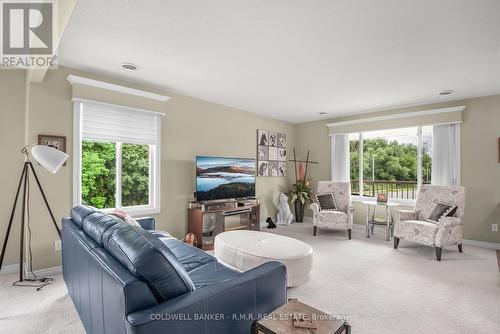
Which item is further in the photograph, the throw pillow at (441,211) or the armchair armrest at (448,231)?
the throw pillow at (441,211)

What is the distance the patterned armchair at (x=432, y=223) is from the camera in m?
3.50

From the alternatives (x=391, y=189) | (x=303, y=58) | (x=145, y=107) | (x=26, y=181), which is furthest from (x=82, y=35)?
(x=391, y=189)

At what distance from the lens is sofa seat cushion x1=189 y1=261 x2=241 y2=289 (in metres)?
1.85

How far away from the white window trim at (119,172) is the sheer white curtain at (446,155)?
463 cm

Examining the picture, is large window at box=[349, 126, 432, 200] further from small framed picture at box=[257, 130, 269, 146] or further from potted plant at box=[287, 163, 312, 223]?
small framed picture at box=[257, 130, 269, 146]

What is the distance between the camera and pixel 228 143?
4.89m

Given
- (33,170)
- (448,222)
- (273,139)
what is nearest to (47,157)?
(33,170)

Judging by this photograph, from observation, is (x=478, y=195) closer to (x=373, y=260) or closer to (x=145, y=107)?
(x=373, y=260)

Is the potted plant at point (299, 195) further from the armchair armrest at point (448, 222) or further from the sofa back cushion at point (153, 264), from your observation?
the sofa back cushion at point (153, 264)

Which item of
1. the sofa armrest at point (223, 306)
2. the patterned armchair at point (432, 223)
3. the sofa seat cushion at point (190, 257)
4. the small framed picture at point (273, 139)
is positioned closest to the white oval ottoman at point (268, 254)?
the sofa seat cushion at point (190, 257)

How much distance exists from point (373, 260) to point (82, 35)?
13.6ft

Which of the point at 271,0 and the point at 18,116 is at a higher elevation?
the point at 271,0

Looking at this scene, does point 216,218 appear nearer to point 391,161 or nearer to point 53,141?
point 53,141

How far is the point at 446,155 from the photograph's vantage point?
440 centimetres
